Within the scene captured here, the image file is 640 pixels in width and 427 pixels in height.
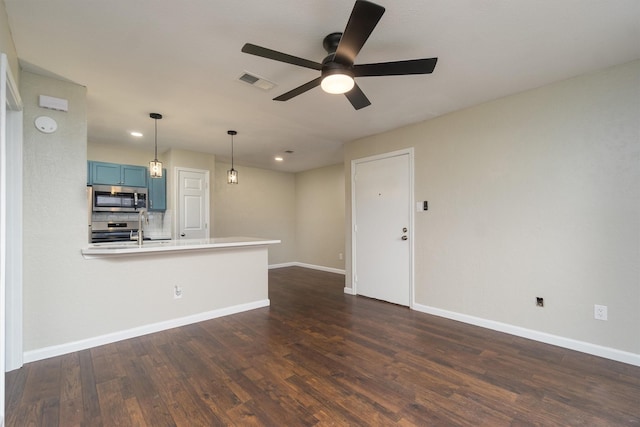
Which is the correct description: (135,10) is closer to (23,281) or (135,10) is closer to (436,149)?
(23,281)

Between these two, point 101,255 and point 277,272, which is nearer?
point 101,255

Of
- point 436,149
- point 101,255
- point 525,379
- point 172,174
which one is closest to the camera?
point 525,379

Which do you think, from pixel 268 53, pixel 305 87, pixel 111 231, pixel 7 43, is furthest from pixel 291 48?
pixel 111 231

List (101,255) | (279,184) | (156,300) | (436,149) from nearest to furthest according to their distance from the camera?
(101,255), (156,300), (436,149), (279,184)

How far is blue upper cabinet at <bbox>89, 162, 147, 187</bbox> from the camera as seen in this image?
4273 mm

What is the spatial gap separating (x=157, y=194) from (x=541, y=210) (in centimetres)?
523

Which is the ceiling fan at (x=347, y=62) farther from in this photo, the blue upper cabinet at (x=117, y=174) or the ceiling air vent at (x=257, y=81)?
the blue upper cabinet at (x=117, y=174)

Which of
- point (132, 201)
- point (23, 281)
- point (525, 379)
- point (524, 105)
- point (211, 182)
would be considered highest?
point (524, 105)

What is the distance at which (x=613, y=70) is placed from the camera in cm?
242

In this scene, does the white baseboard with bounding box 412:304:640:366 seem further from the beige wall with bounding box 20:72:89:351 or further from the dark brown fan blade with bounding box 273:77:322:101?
the beige wall with bounding box 20:72:89:351

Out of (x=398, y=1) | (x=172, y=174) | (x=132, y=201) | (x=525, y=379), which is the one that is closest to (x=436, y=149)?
(x=398, y=1)

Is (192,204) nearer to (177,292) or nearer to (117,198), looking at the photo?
(117,198)

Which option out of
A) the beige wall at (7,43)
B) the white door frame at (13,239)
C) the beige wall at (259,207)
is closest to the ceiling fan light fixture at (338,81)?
the beige wall at (7,43)

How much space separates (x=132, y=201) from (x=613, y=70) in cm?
586
